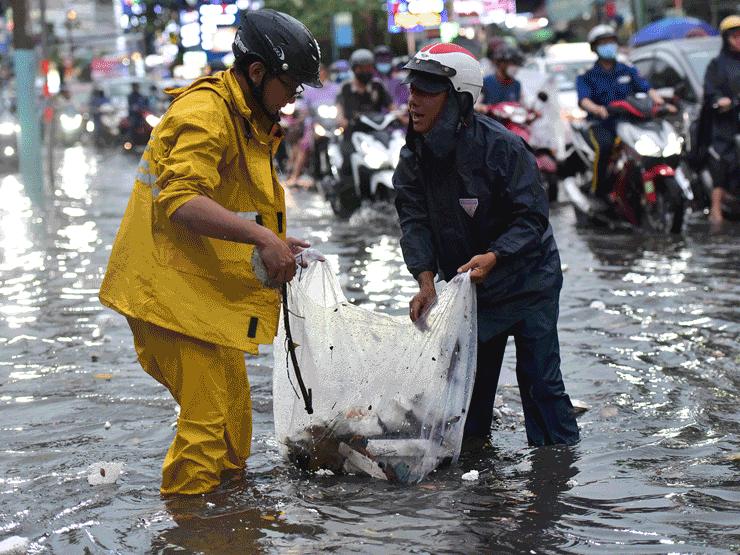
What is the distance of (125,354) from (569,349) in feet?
7.90

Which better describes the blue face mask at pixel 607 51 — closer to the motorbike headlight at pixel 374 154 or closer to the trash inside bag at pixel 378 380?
the motorbike headlight at pixel 374 154

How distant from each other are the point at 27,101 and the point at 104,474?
13964mm

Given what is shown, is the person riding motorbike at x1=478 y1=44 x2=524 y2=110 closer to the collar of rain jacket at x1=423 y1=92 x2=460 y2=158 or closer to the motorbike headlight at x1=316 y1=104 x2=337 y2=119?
the motorbike headlight at x1=316 y1=104 x2=337 y2=119

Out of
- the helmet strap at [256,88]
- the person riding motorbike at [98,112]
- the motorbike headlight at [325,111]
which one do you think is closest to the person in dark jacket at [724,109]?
the motorbike headlight at [325,111]

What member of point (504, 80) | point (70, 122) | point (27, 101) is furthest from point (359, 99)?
point (70, 122)

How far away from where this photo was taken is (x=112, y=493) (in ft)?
16.6

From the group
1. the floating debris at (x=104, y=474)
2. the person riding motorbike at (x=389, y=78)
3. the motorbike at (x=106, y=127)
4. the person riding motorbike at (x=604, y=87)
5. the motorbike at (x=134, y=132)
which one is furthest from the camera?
the motorbike at (x=106, y=127)

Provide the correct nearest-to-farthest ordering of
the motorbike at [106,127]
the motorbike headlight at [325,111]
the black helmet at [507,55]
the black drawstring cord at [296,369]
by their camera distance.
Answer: the black drawstring cord at [296,369] < the black helmet at [507,55] < the motorbike headlight at [325,111] < the motorbike at [106,127]

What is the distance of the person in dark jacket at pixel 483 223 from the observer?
502cm

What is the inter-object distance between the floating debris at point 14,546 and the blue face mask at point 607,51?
928cm

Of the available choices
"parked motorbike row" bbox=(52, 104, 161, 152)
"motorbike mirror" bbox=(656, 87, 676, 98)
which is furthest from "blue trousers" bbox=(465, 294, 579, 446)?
"parked motorbike row" bbox=(52, 104, 161, 152)

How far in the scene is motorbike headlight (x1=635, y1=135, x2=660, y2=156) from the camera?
12039 millimetres

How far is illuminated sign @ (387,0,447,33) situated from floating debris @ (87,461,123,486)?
35785 mm

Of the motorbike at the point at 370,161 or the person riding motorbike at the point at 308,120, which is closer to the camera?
the motorbike at the point at 370,161
